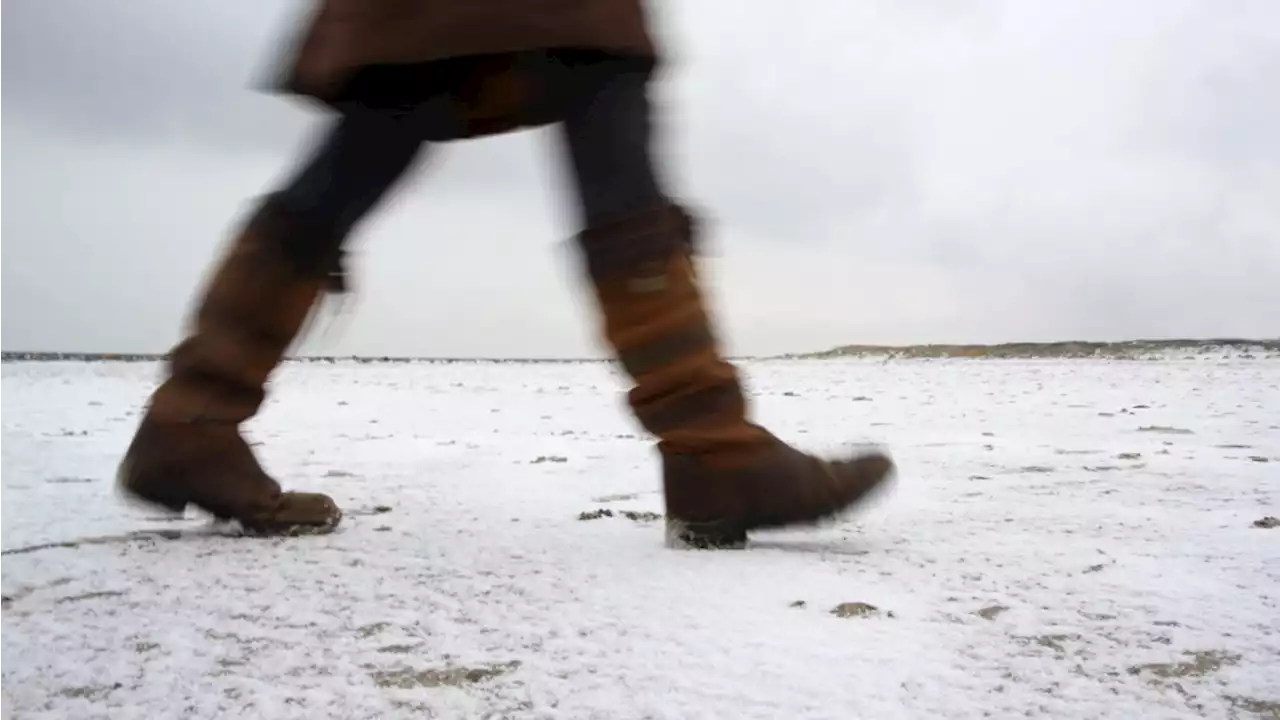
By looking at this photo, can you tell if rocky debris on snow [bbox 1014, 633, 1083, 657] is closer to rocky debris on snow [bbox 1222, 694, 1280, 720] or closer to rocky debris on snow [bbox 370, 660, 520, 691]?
rocky debris on snow [bbox 1222, 694, 1280, 720]

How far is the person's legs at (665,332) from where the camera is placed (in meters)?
1.61

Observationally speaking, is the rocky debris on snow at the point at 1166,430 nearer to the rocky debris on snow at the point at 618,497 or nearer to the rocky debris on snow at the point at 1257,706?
the rocky debris on snow at the point at 618,497

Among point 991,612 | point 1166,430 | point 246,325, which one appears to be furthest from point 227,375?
point 1166,430

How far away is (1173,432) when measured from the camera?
4.03 metres

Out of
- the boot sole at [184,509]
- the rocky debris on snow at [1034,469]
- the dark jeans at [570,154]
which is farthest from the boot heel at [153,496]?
the rocky debris on snow at [1034,469]

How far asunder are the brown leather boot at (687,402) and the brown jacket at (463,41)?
0.26m

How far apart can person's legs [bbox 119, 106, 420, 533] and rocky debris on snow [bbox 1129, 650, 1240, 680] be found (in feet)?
4.25

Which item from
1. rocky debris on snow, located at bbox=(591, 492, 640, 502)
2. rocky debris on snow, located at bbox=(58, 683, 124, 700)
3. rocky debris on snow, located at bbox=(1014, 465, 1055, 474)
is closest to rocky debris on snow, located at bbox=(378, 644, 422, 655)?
rocky debris on snow, located at bbox=(58, 683, 124, 700)

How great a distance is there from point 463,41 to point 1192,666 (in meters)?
1.23

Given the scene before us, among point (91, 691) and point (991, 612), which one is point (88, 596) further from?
point (991, 612)

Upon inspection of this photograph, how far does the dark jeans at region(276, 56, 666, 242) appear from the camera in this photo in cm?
162

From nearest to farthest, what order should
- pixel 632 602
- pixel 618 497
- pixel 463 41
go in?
pixel 632 602, pixel 463 41, pixel 618 497

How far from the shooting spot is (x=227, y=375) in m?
1.75

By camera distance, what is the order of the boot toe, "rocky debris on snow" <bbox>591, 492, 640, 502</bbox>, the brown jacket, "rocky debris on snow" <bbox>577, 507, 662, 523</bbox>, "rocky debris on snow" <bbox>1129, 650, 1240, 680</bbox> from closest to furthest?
"rocky debris on snow" <bbox>1129, 650, 1240, 680</bbox>, the brown jacket, the boot toe, "rocky debris on snow" <bbox>577, 507, 662, 523</bbox>, "rocky debris on snow" <bbox>591, 492, 640, 502</bbox>
